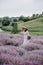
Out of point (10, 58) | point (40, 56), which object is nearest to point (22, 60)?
point (10, 58)

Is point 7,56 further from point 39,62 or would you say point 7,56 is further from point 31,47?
point 31,47

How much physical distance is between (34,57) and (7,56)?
0.96 metres

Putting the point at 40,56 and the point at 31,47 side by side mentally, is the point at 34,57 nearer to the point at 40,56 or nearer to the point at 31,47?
the point at 40,56

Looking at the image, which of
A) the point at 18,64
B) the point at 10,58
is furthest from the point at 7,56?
the point at 18,64

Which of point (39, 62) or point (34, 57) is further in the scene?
point (34, 57)

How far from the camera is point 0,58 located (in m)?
8.95

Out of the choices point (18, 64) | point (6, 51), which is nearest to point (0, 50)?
point (6, 51)

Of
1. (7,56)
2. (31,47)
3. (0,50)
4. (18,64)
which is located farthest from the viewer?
(31,47)

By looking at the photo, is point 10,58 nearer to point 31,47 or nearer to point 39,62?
point 39,62

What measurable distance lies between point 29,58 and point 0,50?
1405 millimetres

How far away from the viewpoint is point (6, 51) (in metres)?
10.3

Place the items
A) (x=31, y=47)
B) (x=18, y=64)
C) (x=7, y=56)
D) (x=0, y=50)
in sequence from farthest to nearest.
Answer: (x=31, y=47)
(x=0, y=50)
(x=7, y=56)
(x=18, y=64)

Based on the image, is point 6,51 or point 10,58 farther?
point 6,51

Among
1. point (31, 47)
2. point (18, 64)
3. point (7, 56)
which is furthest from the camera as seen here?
point (31, 47)
